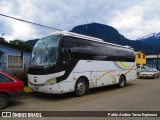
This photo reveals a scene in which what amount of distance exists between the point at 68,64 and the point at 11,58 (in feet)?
35.7

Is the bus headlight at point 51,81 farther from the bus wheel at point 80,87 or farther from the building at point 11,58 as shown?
the building at point 11,58

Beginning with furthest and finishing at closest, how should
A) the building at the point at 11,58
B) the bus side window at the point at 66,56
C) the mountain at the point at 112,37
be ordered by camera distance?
the mountain at the point at 112,37, the building at the point at 11,58, the bus side window at the point at 66,56

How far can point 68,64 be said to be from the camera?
1048 centimetres

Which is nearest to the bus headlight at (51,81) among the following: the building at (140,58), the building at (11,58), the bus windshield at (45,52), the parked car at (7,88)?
the bus windshield at (45,52)

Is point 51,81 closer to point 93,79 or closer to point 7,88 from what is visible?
point 7,88

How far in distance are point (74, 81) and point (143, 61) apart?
214ft

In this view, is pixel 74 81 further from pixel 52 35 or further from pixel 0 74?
pixel 0 74

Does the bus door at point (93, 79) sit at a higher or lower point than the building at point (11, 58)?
lower

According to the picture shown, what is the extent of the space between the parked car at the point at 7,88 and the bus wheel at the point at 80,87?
3193 mm

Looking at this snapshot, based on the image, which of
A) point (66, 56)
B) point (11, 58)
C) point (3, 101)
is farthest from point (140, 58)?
point (3, 101)

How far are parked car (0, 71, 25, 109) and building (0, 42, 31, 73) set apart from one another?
1048cm

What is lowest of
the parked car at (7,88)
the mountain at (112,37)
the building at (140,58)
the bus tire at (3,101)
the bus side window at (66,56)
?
the bus tire at (3,101)

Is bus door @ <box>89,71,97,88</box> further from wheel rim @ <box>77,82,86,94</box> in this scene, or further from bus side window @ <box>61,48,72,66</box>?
bus side window @ <box>61,48,72,66</box>

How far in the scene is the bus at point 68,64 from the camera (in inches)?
391
